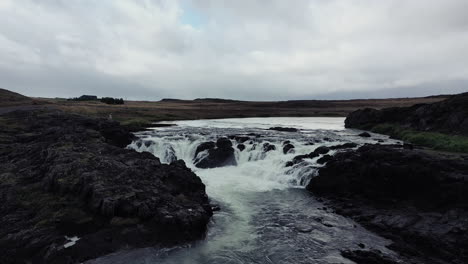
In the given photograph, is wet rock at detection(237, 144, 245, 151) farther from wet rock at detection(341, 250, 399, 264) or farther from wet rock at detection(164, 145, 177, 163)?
wet rock at detection(341, 250, 399, 264)

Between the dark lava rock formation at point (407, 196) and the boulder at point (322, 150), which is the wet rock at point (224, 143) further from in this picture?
the dark lava rock formation at point (407, 196)

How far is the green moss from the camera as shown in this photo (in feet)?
109

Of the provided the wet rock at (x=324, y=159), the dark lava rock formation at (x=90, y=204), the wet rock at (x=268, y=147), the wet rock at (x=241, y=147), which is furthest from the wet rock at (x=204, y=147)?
the wet rock at (x=324, y=159)

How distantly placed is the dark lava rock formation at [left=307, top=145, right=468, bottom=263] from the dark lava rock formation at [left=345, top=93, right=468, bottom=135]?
20.4 metres

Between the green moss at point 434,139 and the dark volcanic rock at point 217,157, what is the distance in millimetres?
23285

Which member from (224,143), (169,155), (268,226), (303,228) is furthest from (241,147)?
(303,228)

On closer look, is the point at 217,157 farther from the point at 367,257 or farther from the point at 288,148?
the point at 367,257

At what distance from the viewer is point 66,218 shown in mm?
18609

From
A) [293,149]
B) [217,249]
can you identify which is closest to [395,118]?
[293,149]

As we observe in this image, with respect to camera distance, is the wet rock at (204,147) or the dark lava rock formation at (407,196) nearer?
the dark lava rock formation at (407,196)

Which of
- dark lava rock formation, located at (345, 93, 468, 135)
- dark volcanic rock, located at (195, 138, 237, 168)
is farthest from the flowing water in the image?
dark lava rock formation, located at (345, 93, 468, 135)

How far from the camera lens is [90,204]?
19.8 m

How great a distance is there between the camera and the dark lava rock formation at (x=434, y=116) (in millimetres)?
42219

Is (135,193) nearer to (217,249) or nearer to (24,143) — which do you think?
(217,249)
